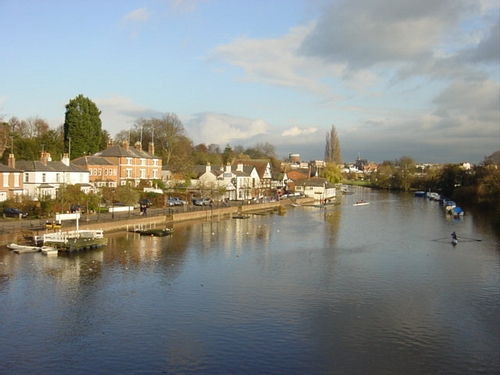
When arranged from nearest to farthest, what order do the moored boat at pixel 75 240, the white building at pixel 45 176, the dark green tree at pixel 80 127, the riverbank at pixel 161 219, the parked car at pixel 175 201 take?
the moored boat at pixel 75 240 → the riverbank at pixel 161 219 → the white building at pixel 45 176 → the parked car at pixel 175 201 → the dark green tree at pixel 80 127

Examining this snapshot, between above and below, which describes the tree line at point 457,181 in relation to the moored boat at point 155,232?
above

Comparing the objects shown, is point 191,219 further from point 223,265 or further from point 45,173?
point 223,265

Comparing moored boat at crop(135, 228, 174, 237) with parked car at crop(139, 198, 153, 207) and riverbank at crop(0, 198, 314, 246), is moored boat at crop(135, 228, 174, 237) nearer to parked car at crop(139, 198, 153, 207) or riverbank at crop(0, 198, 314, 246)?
riverbank at crop(0, 198, 314, 246)

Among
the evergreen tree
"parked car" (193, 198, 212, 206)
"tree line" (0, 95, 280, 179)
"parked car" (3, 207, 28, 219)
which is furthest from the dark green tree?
the evergreen tree

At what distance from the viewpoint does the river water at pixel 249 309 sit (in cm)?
1634

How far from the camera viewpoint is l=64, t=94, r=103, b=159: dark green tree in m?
65.3

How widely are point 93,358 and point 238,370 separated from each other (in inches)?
182

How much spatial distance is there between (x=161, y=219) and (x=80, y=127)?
26960mm

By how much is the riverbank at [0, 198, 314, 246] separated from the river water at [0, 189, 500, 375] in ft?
7.29

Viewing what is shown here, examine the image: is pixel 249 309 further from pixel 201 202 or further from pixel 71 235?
pixel 201 202

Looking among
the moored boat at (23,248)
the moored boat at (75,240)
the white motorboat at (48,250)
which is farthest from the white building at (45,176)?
the white motorboat at (48,250)

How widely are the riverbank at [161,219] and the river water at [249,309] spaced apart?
2.22 metres

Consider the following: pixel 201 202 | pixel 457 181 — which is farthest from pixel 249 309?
pixel 457 181

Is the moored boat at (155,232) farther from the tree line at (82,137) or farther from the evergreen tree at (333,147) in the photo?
the evergreen tree at (333,147)
